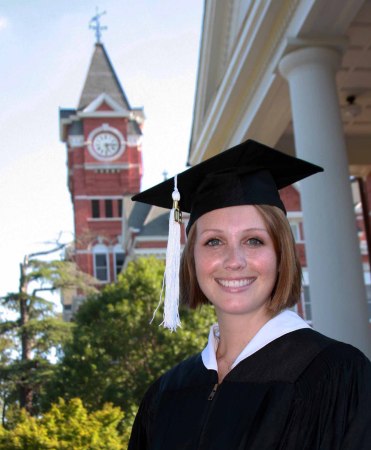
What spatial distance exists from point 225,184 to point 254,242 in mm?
341

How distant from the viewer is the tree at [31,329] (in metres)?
27.5

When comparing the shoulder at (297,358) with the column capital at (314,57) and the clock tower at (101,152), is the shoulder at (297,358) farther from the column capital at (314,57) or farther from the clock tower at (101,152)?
the clock tower at (101,152)

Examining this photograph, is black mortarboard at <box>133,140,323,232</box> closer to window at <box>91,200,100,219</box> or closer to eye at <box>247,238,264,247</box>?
eye at <box>247,238,264,247</box>

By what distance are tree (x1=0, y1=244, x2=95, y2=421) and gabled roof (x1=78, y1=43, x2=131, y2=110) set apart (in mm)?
29383

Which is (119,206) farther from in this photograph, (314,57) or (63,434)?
(314,57)

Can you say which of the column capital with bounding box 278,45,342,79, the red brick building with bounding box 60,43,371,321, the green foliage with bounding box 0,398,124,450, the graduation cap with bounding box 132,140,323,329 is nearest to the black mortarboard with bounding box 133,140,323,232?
the graduation cap with bounding box 132,140,323,329

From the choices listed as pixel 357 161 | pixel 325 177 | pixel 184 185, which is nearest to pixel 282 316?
pixel 184 185

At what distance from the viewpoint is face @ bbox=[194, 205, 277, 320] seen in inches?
108

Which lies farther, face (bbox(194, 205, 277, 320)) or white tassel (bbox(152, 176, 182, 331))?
white tassel (bbox(152, 176, 182, 331))

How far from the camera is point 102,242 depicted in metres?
52.6

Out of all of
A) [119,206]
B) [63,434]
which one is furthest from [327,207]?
[119,206]

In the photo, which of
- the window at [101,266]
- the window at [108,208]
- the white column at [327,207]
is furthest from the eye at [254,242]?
the window at [108,208]

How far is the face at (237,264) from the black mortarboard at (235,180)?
105 millimetres

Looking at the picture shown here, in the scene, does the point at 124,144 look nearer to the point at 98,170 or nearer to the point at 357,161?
the point at 98,170
